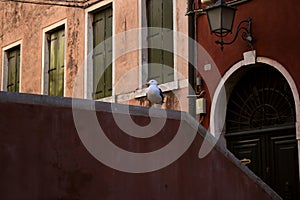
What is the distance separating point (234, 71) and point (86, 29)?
211 inches

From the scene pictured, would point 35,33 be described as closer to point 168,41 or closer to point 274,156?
point 168,41

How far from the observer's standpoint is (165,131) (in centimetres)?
779

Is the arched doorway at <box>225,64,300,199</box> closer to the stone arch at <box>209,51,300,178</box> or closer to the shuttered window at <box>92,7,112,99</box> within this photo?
the stone arch at <box>209,51,300,178</box>

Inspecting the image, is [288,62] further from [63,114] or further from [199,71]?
[63,114]

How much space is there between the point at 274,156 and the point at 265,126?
0.56 meters

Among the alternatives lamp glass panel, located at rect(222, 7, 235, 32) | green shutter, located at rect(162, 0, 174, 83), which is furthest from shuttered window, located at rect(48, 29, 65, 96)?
lamp glass panel, located at rect(222, 7, 235, 32)

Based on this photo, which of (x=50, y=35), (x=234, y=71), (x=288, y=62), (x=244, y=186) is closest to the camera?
(x=244, y=186)

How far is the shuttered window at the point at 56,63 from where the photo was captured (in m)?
15.9

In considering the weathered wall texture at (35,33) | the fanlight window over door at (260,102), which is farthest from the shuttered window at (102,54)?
the fanlight window over door at (260,102)

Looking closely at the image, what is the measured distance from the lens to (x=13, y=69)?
720 inches

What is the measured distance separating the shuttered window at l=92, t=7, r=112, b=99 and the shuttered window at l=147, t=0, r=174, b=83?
150 centimetres

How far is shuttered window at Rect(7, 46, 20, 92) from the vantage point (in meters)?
18.1

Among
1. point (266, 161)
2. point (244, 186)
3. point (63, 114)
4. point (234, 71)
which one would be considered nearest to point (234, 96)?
point (234, 71)

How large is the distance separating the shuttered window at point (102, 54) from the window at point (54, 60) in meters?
1.41
